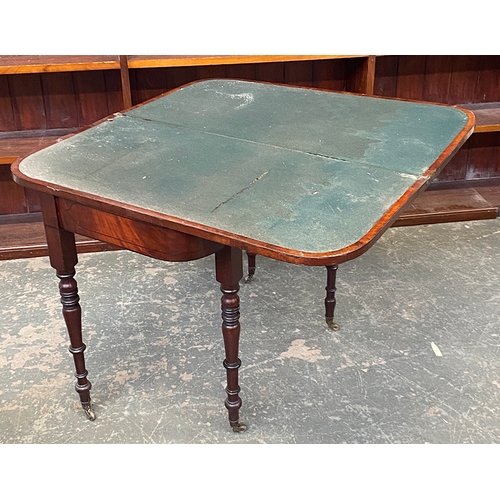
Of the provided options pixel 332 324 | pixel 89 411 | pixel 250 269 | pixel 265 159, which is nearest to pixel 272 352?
pixel 332 324

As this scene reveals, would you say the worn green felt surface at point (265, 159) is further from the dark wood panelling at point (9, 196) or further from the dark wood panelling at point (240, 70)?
the dark wood panelling at point (9, 196)

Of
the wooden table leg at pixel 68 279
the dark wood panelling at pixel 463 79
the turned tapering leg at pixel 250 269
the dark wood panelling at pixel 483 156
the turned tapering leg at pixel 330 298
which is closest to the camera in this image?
the wooden table leg at pixel 68 279

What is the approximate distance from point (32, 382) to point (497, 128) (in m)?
2.81

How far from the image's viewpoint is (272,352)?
2.96 metres

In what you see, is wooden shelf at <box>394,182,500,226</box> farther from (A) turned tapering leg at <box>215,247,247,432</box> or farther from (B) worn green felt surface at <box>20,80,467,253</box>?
(A) turned tapering leg at <box>215,247,247,432</box>

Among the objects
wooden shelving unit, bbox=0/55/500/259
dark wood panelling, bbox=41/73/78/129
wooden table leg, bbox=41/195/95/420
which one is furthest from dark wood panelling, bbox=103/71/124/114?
wooden table leg, bbox=41/195/95/420

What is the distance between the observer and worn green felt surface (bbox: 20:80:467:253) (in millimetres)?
2018

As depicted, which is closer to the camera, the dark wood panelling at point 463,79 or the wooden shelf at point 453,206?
the wooden shelf at point 453,206

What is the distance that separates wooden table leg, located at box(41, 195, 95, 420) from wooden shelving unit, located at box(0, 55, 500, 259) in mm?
1268

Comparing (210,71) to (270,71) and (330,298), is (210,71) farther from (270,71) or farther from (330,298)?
(330,298)

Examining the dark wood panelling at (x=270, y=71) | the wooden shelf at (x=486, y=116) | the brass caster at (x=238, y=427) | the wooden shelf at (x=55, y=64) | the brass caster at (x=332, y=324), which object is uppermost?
the wooden shelf at (x=55, y=64)

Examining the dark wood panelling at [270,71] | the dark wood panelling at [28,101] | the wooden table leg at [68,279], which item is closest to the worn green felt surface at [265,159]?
the wooden table leg at [68,279]

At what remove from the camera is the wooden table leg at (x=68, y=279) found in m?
2.35

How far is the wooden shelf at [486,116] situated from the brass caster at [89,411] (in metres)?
2.58
